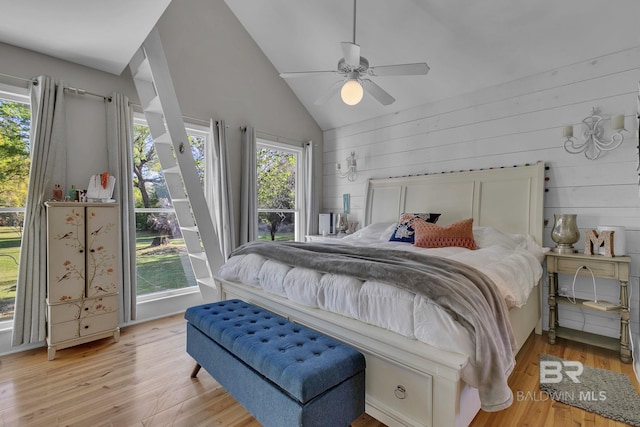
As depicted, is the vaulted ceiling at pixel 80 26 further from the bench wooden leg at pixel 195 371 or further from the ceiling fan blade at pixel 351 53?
the bench wooden leg at pixel 195 371

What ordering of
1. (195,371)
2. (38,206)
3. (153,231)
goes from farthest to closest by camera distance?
(153,231) < (38,206) < (195,371)

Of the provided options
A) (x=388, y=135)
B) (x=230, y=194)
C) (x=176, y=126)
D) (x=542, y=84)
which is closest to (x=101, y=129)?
(x=176, y=126)

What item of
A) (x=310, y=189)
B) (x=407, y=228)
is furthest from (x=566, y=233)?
(x=310, y=189)

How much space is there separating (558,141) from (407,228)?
1627 mm

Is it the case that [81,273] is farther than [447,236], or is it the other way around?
[447,236]

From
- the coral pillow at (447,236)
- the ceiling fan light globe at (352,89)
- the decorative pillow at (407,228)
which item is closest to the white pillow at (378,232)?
the decorative pillow at (407,228)

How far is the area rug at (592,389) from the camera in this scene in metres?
1.83

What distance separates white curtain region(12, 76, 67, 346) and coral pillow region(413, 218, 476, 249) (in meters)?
3.29

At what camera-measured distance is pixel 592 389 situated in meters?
2.06

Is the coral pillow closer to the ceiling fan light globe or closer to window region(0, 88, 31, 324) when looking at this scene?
the ceiling fan light globe

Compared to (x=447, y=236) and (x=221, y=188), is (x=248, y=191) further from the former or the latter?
(x=447, y=236)

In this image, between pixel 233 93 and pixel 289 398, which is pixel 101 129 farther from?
pixel 289 398


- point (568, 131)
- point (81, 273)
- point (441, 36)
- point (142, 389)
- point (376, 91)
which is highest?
point (441, 36)

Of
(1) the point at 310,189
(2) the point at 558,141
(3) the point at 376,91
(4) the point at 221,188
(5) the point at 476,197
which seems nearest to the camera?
(3) the point at 376,91
